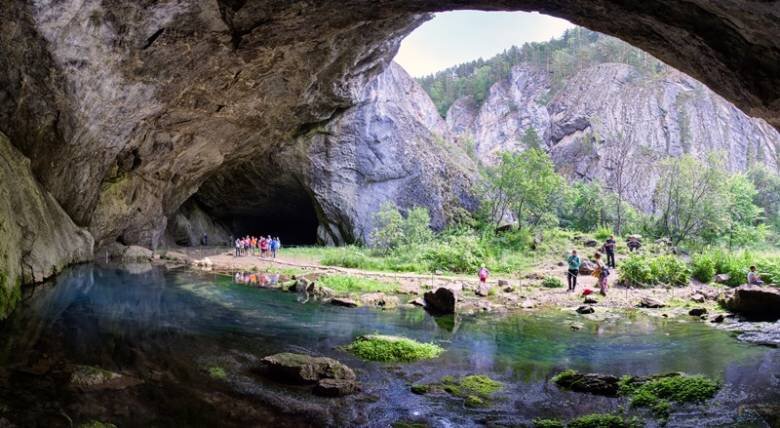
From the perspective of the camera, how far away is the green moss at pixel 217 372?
8.56 meters

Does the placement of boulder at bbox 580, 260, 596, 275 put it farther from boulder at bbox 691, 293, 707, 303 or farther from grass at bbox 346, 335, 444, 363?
grass at bbox 346, 335, 444, 363

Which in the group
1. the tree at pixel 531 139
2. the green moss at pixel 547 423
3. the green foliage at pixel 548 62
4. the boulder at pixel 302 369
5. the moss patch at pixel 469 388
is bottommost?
the moss patch at pixel 469 388

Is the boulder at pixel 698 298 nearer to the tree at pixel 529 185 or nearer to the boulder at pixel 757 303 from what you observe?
the boulder at pixel 757 303

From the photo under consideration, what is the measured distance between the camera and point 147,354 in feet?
31.2

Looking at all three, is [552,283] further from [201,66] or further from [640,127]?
[640,127]

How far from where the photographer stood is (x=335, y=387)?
324 inches

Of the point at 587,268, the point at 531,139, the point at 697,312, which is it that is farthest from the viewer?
the point at 531,139

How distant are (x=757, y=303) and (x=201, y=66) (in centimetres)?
1811

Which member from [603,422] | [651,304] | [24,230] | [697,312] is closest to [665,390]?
[603,422]

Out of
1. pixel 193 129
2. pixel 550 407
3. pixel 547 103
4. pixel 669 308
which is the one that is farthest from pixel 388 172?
pixel 547 103

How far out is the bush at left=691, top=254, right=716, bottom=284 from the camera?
22.0 meters

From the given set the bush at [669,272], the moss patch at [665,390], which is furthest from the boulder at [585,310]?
the moss patch at [665,390]

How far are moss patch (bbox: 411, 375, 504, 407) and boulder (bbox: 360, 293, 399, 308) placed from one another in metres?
7.33

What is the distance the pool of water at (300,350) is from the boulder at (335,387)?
0.52 ft
